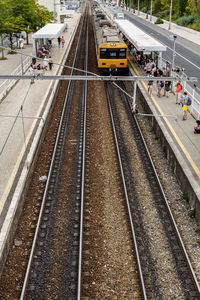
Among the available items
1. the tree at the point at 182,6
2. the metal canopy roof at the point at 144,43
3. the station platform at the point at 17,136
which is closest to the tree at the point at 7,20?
the station platform at the point at 17,136

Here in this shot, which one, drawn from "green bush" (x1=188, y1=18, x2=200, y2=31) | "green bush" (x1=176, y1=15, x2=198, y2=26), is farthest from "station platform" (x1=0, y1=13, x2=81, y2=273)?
"green bush" (x1=176, y1=15, x2=198, y2=26)

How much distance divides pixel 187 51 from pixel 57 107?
2624 cm

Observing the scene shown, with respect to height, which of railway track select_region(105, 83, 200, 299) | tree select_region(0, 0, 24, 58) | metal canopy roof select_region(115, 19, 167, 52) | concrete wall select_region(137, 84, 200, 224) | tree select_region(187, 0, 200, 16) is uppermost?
tree select_region(187, 0, 200, 16)

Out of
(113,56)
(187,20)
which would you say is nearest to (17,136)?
(113,56)

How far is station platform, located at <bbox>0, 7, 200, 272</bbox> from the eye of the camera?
37.9 ft

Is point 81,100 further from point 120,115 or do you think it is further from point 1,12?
point 1,12

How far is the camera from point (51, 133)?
59.9ft

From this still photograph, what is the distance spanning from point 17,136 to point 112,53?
44.9 ft

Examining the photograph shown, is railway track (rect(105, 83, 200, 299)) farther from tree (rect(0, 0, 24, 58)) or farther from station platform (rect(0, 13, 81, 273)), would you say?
tree (rect(0, 0, 24, 58))

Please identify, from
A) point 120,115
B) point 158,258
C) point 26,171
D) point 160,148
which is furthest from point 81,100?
point 158,258

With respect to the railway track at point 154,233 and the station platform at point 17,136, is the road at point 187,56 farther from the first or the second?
the railway track at point 154,233

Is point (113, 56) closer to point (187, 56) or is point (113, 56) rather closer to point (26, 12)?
point (187, 56)

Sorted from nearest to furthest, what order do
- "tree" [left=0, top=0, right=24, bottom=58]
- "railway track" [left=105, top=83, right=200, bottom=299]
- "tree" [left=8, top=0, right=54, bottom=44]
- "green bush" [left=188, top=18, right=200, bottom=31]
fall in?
1. "railway track" [left=105, top=83, right=200, bottom=299]
2. "tree" [left=0, top=0, right=24, bottom=58]
3. "tree" [left=8, top=0, right=54, bottom=44]
4. "green bush" [left=188, top=18, right=200, bottom=31]

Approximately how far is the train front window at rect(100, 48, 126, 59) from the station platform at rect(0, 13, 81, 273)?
13.8ft
